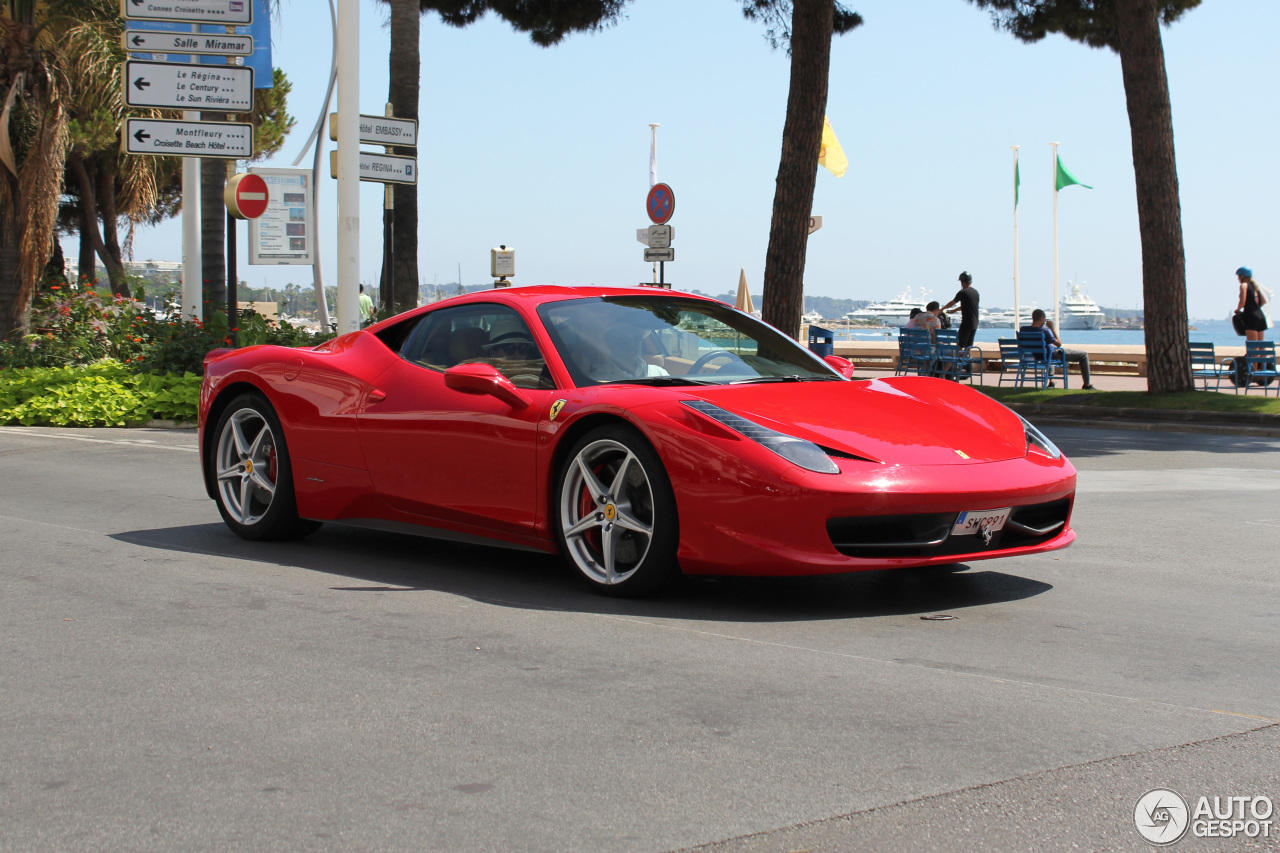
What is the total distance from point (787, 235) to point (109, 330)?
9.34 meters

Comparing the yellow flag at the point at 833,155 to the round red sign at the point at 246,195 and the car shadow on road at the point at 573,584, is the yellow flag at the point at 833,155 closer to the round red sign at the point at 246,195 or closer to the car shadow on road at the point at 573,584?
the round red sign at the point at 246,195

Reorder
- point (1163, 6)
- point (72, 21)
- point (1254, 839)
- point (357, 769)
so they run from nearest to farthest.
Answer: point (1254, 839), point (357, 769), point (1163, 6), point (72, 21)

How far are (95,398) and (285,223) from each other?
10167 millimetres

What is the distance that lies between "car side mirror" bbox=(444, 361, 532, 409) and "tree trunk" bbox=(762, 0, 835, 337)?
13899 millimetres

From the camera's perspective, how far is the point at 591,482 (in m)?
5.48

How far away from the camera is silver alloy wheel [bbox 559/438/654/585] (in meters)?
5.37

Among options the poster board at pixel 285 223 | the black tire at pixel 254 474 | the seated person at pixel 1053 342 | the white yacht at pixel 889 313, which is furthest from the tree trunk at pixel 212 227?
the white yacht at pixel 889 313

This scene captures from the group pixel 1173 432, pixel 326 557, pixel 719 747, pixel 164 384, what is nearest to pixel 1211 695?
pixel 719 747

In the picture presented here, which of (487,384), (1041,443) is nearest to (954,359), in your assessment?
(1041,443)

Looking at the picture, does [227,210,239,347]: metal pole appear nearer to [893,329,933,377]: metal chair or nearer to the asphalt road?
the asphalt road

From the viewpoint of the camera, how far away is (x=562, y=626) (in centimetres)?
498

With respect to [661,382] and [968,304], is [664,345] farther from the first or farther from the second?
[968,304]

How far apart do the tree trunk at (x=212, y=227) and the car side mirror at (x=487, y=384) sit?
13354 mm

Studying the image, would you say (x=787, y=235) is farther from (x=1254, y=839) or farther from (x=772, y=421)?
(x=1254, y=839)
